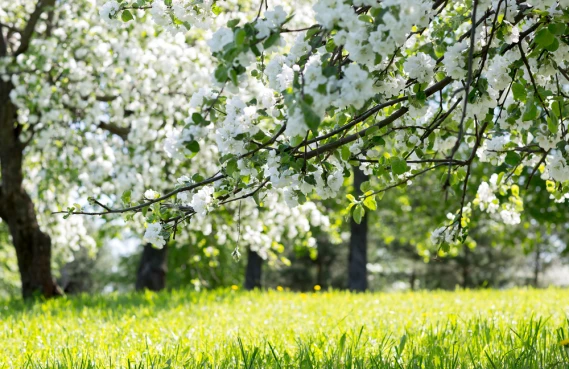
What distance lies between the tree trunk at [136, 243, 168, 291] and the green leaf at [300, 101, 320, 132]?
10.5 meters

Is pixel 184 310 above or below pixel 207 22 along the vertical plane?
below

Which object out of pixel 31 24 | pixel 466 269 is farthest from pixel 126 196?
pixel 466 269

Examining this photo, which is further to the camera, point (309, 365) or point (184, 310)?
point (184, 310)

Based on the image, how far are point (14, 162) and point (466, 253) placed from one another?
24055 millimetres

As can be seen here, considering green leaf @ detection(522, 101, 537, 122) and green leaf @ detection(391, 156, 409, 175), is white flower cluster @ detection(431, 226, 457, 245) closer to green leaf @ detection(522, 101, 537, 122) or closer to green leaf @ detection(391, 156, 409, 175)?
green leaf @ detection(391, 156, 409, 175)

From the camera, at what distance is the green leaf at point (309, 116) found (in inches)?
78.8

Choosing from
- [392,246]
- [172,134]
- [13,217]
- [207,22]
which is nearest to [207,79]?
[13,217]

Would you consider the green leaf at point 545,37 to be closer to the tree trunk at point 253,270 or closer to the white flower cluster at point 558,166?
the white flower cluster at point 558,166

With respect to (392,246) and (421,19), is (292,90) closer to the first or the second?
(421,19)

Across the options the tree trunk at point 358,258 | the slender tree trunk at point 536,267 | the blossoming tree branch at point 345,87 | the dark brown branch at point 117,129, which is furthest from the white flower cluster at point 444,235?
the slender tree trunk at point 536,267

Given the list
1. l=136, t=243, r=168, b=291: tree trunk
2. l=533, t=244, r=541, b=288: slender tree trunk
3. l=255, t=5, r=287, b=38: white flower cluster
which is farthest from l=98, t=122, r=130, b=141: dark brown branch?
l=533, t=244, r=541, b=288: slender tree trunk

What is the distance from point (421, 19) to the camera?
93.4 inches

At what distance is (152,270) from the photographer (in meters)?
12.2

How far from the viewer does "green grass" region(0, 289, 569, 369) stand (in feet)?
11.1
